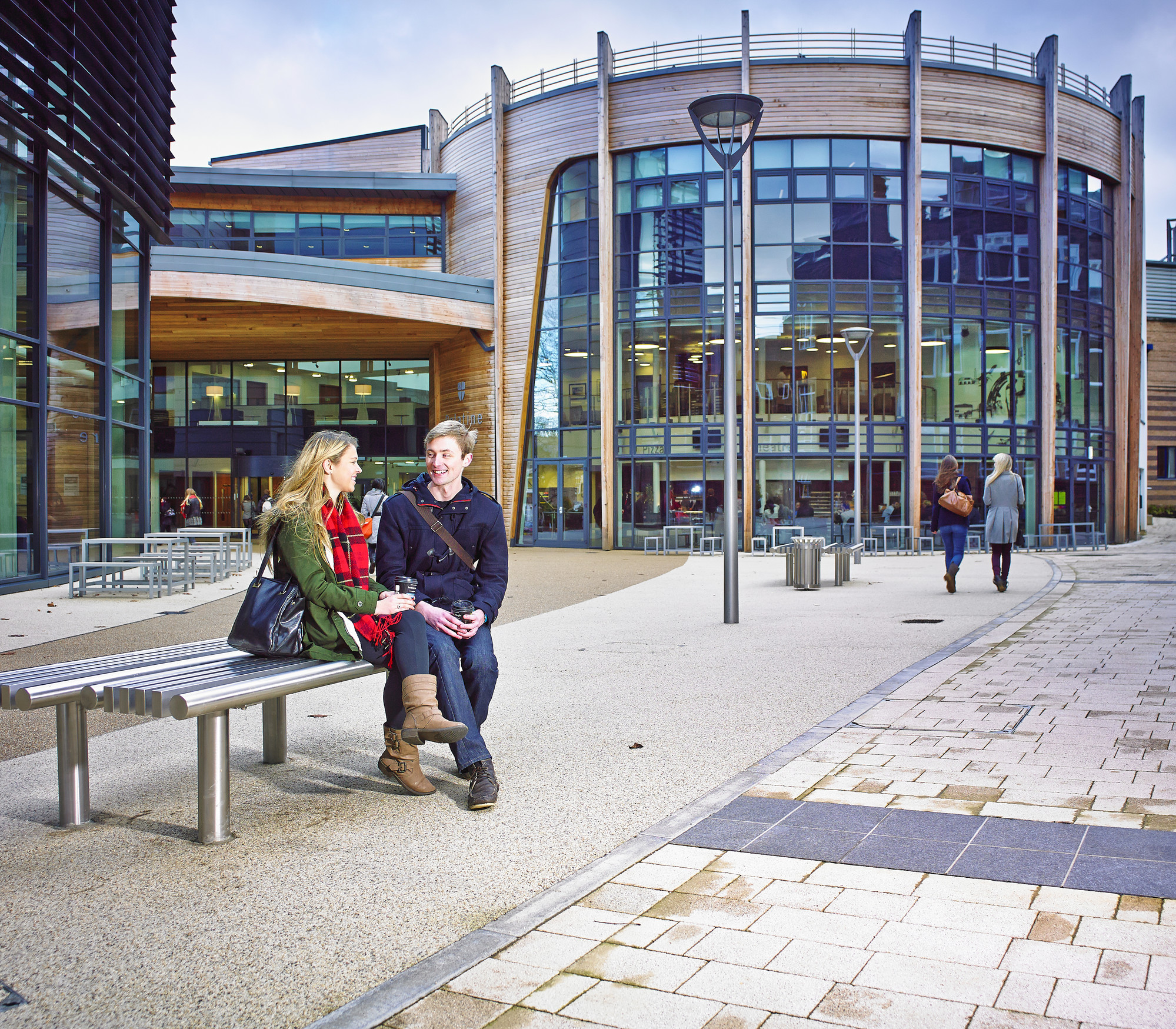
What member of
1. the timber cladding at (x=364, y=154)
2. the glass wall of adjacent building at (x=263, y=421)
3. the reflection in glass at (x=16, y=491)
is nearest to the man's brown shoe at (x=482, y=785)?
the reflection in glass at (x=16, y=491)

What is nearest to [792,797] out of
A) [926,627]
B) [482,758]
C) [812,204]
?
[482,758]

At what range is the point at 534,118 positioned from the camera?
1159 inches

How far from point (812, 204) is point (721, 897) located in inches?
1048

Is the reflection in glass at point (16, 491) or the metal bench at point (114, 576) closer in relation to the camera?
the reflection in glass at point (16, 491)

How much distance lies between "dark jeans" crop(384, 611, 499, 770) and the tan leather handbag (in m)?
10.3

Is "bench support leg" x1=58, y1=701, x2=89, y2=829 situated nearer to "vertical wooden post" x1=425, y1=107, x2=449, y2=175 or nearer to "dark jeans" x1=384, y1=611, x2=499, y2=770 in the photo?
"dark jeans" x1=384, y1=611, x2=499, y2=770

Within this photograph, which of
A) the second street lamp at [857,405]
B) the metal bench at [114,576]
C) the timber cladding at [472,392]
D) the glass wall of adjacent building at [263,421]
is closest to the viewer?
the metal bench at [114,576]

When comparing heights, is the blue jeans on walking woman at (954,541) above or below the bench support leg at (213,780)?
above

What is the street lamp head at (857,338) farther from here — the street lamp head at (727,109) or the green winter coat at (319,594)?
the green winter coat at (319,594)

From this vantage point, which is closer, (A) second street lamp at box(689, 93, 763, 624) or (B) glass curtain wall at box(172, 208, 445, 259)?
(A) second street lamp at box(689, 93, 763, 624)

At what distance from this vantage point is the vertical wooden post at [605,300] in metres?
27.8

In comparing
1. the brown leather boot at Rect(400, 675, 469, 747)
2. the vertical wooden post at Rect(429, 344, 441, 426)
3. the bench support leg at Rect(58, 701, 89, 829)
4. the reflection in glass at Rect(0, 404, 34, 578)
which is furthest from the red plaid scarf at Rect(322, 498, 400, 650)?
the vertical wooden post at Rect(429, 344, 441, 426)

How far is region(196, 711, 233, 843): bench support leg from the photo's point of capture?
395cm

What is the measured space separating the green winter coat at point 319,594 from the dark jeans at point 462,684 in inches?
9.6
